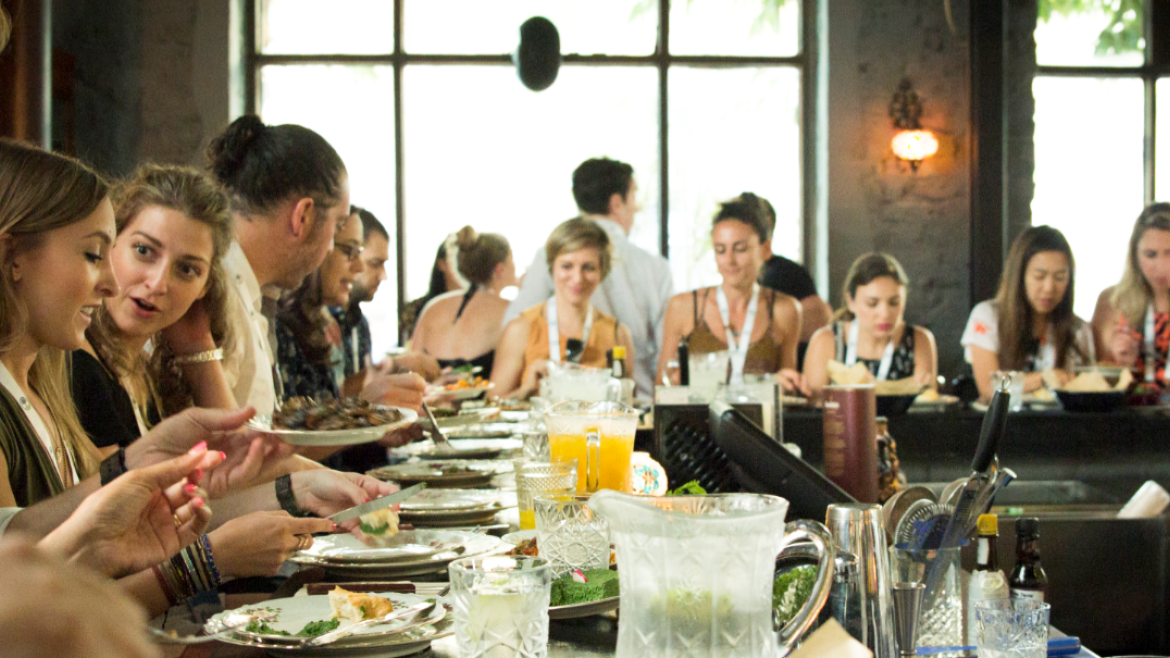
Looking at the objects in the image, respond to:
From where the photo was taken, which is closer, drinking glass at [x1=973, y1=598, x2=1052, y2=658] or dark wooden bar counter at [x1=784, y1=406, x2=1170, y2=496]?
drinking glass at [x1=973, y1=598, x2=1052, y2=658]

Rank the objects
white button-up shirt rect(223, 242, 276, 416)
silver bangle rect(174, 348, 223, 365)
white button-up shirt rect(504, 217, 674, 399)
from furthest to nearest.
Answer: white button-up shirt rect(504, 217, 674, 399) < white button-up shirt rect(223, 242, 276, 416) < silver bangle rect(174, 348, 223, 365)

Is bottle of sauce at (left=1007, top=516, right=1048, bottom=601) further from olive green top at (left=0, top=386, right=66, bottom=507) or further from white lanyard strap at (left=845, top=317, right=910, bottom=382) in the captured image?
white lanyard strap at (left=845, top=317, right=910, bottom=382)

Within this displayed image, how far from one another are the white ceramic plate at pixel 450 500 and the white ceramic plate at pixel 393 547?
227mm

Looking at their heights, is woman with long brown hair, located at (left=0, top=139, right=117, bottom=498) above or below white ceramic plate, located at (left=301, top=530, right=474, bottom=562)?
above

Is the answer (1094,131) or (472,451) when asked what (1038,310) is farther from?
(472,451)

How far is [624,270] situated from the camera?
5844 millimetres

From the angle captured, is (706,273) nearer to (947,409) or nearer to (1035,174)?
(1035,174)

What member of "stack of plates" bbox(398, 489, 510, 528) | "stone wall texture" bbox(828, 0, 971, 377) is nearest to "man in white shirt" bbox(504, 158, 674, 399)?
"stone wall texture" bbox(828, 0, 971, 377)

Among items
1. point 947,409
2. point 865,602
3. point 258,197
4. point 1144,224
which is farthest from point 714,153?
point 865,602

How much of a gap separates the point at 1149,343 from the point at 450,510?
210 inches

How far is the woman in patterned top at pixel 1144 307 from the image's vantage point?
5.72 m

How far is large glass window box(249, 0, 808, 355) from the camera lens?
7.01m

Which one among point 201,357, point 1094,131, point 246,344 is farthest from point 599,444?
point 1094,131

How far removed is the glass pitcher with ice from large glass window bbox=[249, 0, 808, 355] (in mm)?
6270
